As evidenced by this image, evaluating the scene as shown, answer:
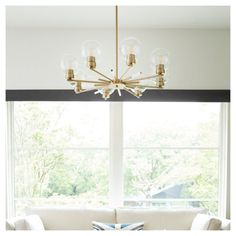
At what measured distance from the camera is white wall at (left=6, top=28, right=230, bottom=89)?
4316mm

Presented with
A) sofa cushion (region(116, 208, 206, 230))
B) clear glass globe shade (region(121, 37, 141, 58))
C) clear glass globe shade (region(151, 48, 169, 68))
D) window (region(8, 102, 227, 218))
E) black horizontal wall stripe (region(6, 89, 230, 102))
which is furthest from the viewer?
window (region(8, 102, 227, 218))

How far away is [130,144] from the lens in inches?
173

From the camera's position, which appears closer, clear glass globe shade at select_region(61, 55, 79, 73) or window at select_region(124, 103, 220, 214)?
clear glass globe shade at select_region(61, 55, 79, 73)

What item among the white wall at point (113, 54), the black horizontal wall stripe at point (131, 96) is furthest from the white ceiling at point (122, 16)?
the black horizontal wall stripe at point (131, 96)

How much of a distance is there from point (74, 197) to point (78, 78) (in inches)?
82.1

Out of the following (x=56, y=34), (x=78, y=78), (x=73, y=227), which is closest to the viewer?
(x=78, y=78)

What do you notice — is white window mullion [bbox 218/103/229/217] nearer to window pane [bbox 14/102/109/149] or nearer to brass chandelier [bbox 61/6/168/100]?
window pane [bbox 14/102/109/149]

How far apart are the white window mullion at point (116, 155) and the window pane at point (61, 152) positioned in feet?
0.26

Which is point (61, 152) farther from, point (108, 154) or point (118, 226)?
point (118, 226)

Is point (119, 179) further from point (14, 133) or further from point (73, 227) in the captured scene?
point (14, 133)

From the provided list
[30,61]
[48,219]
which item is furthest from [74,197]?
[30,61]

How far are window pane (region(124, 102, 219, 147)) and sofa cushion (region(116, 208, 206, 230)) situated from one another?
82 centimetres

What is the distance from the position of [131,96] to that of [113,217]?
137 cm

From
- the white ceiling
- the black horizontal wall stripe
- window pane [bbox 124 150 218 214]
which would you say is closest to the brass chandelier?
the white ceiling
